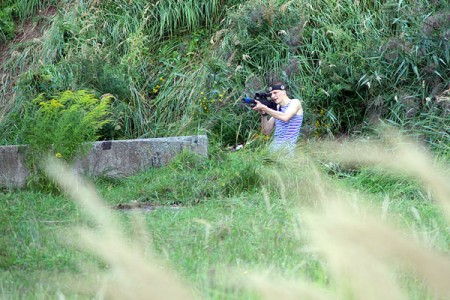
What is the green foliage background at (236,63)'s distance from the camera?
10.3 m

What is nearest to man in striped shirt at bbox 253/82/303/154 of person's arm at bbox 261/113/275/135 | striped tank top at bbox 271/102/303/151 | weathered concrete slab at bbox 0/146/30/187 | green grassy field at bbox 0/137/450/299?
striped tank top at bbox 271/102/303/151

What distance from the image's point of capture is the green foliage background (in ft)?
33.9

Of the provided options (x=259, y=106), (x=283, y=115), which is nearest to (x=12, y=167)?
(x=259, y=106)

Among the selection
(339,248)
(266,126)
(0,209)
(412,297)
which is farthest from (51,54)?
(339,248)

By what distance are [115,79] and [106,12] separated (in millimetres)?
2295

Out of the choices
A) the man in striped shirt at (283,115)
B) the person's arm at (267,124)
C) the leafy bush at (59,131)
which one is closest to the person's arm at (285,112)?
the man in striped shirt at (283,115)

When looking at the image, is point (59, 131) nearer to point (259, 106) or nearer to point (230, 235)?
point (259, 106)

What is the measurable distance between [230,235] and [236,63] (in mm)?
7132

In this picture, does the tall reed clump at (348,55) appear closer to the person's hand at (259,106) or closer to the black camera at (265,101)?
the black camera at (265,101)

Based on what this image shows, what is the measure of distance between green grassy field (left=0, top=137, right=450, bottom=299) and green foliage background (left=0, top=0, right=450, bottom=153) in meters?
1.74

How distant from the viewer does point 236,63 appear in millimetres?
11562

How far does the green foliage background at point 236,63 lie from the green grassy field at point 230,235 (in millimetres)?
1738

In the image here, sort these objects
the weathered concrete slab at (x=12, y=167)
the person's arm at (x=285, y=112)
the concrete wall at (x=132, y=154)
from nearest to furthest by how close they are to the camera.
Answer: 1. the weathered concrete slab at (x=12, y=167)
2. the concrete wall at (x=132, y=154)
3. the person's arm at (x=285, y=112)

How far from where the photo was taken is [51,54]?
1256cm
